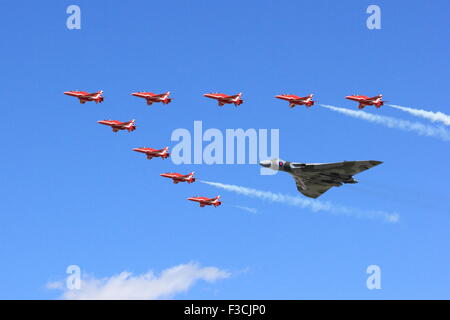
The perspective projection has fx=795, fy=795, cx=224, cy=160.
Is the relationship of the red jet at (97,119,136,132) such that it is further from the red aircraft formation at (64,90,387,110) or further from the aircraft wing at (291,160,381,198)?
the aircraft wing at (291,160,381,198)

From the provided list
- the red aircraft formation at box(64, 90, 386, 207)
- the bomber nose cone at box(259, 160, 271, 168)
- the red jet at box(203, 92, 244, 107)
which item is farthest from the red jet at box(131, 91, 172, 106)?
the bomber nose cone at box(259, 160, 271, 168)

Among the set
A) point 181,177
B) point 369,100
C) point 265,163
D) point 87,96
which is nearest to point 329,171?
point 265,163

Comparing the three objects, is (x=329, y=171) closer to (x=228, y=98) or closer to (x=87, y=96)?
(x=228, y=98)

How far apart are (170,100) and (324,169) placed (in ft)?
102

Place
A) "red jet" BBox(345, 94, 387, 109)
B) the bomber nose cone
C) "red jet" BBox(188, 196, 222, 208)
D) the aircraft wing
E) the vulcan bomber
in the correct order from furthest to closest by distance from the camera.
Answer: "red jet" BBox(188, 196, 222, 208) → "red jet" BBox(345, 94, 387, 109) → the aircraft wing → the vulcan bomber → the bomber nose cone

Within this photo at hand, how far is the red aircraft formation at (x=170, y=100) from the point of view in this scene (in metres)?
136

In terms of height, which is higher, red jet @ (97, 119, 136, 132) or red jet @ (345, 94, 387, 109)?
red jet @ (345, 94, 387, 109)

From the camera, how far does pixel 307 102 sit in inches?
5408

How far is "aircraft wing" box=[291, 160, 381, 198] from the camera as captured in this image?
127062mm

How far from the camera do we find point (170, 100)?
141 metres
